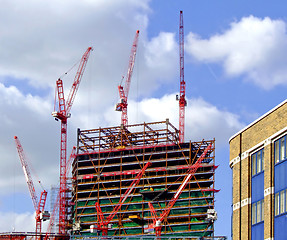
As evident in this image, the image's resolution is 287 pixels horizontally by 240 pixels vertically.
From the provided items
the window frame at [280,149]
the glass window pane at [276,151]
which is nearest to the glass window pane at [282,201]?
the window frame at [280,149]

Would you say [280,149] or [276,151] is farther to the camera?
[276,151]

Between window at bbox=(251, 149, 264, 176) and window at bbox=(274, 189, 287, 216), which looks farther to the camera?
→ window at bbox=(251, 149, 264, 176)

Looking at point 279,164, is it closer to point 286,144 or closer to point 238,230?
point 286,144

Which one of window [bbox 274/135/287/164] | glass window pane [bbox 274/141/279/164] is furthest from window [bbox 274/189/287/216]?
glass window pane [bbox 274/141/279/164]

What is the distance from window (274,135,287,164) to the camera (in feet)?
202

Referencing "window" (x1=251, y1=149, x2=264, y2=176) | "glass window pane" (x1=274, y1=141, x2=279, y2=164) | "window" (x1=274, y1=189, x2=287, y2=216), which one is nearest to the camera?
"window" (x1=274, y1=189, x2=287, y2=216)

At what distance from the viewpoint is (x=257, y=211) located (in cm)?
6606

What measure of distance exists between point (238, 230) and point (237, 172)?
565cm

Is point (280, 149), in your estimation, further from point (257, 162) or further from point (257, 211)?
point (257, 211)

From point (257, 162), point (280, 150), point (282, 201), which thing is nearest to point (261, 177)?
point (257, 162)

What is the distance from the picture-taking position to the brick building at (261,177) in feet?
202

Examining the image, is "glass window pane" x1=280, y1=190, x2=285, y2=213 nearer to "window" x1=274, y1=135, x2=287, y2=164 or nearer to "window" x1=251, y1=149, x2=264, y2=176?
"window" x1=274, y1=135, x2=287, y2=164

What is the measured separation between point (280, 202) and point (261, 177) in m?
4.96

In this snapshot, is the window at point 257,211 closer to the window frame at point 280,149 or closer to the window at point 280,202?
the window at point 280,202
